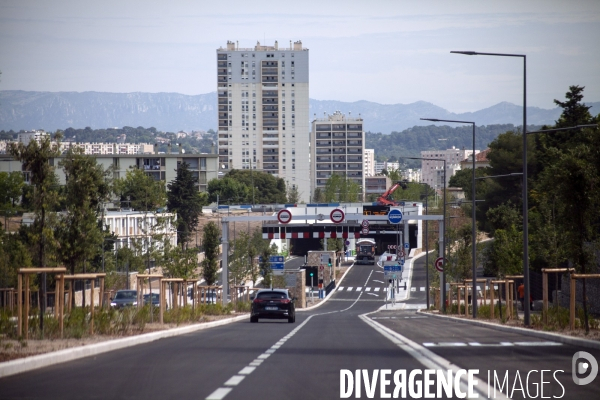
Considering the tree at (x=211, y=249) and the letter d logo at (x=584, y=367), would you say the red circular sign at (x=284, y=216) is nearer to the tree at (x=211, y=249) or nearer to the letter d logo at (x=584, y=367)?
the tree at (x=211, y=249)

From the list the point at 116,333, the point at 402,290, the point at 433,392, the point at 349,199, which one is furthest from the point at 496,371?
the point at 349,199

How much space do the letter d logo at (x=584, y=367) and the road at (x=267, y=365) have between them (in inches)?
5.5

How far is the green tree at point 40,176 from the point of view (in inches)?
941

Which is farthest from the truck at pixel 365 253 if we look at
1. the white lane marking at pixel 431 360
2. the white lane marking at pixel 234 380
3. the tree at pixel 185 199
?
the white lane marking at pixel 234 380

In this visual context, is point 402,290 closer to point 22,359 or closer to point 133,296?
point 133,296

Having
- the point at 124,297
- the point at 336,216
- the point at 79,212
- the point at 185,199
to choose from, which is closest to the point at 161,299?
the point at 79,212

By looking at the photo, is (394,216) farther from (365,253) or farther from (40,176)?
(365,253)

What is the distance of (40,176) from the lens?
79.9 feet

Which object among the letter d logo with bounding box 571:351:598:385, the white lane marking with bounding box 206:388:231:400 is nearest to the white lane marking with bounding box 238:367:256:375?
the white lane marking with bounding box 206:388:231:400

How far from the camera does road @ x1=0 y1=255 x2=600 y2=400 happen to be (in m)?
10.2

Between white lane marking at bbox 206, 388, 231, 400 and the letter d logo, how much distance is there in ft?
16.0

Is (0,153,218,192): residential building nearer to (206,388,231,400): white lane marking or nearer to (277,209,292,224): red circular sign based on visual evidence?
(277,209,292,224): red circular sign

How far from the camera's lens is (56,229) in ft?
95.7

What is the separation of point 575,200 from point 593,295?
17.0m
